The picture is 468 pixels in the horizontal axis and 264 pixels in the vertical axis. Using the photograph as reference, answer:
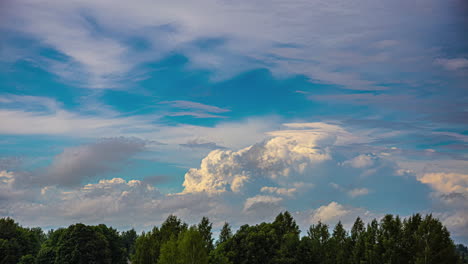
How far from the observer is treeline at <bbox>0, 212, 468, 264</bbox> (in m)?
70.4

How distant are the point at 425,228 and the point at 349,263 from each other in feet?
71.0

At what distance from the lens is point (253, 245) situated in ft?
309

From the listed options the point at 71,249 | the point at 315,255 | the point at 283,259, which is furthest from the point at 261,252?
the point at 71,249

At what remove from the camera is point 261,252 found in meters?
Result: 94.8

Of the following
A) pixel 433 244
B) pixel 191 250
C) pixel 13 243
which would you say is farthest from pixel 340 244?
pixel 13 243

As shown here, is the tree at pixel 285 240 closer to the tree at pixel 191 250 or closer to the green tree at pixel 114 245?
the tree at pixel 191 250

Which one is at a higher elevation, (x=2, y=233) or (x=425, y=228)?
(x=2, y=233)

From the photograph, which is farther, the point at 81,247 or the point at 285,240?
the point at 81,247

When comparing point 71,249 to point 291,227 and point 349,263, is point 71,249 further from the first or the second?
point 349,263

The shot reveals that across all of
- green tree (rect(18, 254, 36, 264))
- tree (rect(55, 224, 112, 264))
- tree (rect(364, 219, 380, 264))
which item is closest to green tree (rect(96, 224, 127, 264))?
tree (rect(55, 224, 112, 264))

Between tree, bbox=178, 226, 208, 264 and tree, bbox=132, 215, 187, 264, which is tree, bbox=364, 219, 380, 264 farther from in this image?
tree, bbox=132, 215, 187, 264

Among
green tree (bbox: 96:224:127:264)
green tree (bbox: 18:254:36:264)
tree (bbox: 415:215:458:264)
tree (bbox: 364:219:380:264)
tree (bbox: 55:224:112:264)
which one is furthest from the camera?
green tree (bbox: 96:224:127:264)

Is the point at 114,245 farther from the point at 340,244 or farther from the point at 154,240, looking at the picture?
the point at 340,244

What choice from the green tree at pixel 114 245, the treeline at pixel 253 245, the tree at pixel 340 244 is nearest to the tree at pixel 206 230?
the treeline at pixel 253 245
